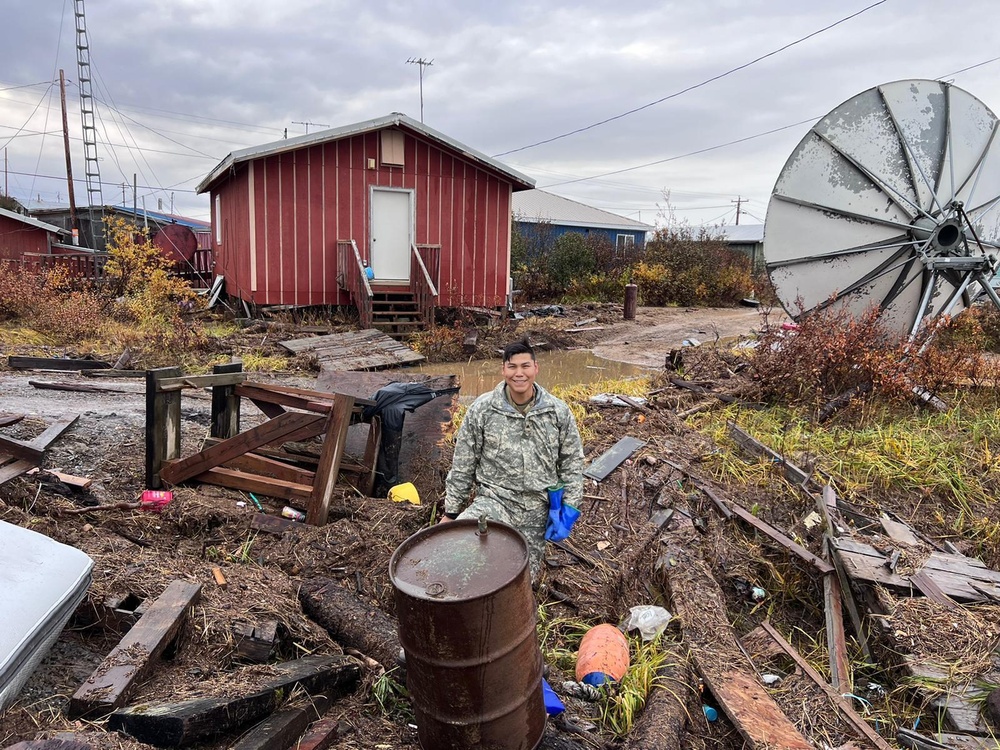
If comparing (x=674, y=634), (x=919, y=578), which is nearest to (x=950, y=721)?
(x=919, y=578)

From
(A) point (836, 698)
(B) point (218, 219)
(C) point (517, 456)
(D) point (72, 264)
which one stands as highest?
(B) point (218, 219)

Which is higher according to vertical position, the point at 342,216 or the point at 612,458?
the point at 342,216

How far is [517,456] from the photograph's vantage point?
3.61 m

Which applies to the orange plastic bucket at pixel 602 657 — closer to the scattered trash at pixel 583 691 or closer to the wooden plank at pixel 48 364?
the scattered trash at pixel 583 691

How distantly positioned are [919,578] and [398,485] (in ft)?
12.1

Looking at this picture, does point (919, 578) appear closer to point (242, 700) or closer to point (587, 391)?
point (242, 700)

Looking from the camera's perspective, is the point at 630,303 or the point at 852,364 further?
the point at 630,303

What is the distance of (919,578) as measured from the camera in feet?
13.5

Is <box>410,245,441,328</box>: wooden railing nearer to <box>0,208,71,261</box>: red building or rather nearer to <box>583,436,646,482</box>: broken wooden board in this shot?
<box>583,436,646,482</box>: broken wooden board

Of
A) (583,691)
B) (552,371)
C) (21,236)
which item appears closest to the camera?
(583,691)

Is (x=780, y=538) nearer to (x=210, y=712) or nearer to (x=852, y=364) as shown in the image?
(x=852, y=364)

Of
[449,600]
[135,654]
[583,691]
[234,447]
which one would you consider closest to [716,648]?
[583,691]

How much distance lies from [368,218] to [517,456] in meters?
12.6

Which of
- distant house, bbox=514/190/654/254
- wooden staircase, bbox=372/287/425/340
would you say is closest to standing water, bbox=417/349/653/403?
wooden staircase, bbox=372/287/425/340
